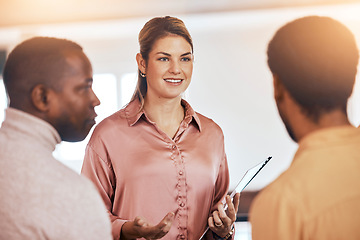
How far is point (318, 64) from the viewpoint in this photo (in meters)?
0.81

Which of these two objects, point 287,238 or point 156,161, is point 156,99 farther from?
point 287,238

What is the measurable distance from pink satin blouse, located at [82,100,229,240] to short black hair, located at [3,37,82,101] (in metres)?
0.70

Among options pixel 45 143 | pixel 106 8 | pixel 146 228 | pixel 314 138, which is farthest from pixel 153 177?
pixel 106 8

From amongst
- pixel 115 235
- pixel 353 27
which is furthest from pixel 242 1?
pixel 115 235

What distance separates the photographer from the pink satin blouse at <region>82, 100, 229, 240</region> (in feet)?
4.98

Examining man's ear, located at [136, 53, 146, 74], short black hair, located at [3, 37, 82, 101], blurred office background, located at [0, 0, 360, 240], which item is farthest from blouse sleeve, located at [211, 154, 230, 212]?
blurred office background, located at [0, 0, 360, 240]

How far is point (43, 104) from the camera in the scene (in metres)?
0.84

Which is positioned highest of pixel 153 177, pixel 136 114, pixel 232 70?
pixel 232 70

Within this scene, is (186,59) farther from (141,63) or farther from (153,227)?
(153,227)

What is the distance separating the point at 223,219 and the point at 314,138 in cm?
74

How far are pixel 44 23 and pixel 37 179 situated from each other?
5.07 meters

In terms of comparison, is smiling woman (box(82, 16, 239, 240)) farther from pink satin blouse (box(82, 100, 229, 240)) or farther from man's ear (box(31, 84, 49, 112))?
man's ear (box(31, 84, 49, 112))

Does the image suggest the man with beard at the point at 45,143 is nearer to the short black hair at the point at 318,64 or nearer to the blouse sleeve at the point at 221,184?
the short black hair at the point at 318,64

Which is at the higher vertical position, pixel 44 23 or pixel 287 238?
pixel 44 23
